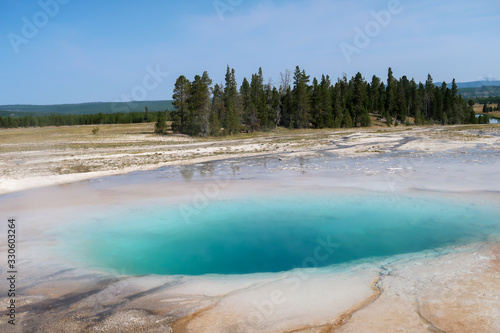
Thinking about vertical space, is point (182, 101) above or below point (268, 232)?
above

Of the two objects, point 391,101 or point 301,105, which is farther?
point 391,101

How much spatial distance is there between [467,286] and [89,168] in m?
19.6

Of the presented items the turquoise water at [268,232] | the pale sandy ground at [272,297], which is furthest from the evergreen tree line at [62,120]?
the pale sandy ground at [272,297]

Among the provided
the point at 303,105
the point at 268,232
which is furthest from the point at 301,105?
the point at 268,232

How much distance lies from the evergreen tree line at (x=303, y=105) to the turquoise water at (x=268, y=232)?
38038 millimetres

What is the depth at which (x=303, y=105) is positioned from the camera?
2388 inches

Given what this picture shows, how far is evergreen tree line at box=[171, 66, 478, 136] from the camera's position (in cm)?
4959

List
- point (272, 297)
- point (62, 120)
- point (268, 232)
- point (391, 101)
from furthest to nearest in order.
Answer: point (62, 120)
point (391, 101)
point (268, 232)
point (272, 297)

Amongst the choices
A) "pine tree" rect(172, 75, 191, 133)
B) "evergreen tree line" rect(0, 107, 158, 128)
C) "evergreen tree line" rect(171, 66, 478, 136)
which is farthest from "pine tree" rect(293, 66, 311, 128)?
"evergreen tree line" rect(0, 107, 158, 128)

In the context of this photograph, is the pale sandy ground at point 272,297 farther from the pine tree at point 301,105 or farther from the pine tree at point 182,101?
the pine tree at point 301,105

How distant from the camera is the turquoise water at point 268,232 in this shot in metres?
8.04

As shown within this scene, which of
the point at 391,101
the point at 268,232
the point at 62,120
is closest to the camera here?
the point at 268,232

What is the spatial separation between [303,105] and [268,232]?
173ft

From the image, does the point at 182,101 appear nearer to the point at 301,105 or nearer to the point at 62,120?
the point at 301,105
